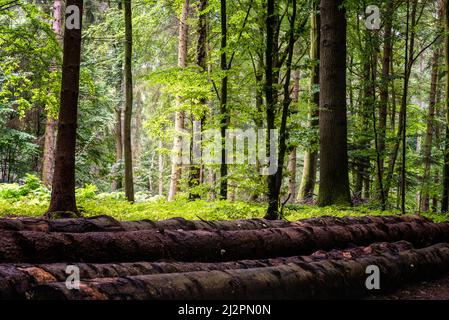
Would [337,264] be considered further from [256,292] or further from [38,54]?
[38,54]

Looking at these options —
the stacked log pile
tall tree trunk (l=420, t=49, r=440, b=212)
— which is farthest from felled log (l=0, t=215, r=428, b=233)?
tall tree trunk (l=420, t=49, r=440, b=212)

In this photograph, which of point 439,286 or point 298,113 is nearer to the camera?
point 439,286

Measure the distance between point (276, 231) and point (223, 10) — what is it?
796cm

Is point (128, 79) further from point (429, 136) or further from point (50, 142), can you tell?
point (429, 136)

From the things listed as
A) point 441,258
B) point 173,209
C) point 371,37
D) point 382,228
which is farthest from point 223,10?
point 441,258

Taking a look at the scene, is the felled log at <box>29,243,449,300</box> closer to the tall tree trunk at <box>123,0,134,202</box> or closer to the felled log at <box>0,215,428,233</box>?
the felled log at <box>0,215,428,233</box>

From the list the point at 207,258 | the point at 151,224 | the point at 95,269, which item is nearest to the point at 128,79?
the point at 151,224

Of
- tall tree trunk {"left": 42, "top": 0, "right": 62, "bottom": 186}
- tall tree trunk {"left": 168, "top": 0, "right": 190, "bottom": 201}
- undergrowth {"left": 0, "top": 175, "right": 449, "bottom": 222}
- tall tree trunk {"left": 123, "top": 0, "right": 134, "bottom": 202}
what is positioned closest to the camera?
undergrowth {"left": 0, "top": 175, "right": 449, "bottom": 222}

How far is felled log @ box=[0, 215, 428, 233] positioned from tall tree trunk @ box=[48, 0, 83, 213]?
2.54 meters

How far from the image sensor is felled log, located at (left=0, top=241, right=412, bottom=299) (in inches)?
127

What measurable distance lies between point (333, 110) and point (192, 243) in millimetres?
7290

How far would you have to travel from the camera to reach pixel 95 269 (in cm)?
387

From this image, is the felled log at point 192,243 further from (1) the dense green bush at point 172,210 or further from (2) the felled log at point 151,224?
(1) the dense green bush at point 172,210

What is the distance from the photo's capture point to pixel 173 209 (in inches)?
392
